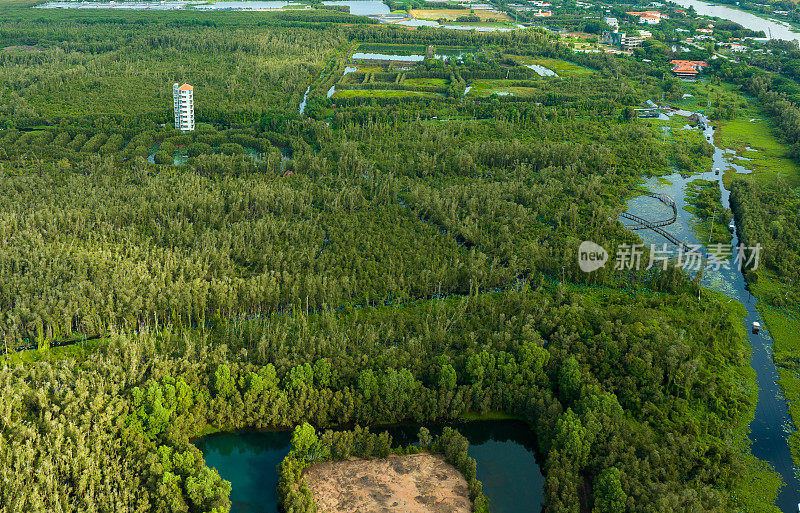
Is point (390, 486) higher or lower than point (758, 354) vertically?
lower

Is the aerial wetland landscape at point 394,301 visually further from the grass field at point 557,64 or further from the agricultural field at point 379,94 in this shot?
the grass field at point 557,64

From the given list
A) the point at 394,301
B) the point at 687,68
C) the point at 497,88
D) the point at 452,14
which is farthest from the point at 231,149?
the point at 452,14

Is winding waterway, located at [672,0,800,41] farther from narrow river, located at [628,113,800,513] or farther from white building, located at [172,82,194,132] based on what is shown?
white building, located at [172,82,194,132]

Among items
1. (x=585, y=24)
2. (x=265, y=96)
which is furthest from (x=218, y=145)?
(x=585, y=24)

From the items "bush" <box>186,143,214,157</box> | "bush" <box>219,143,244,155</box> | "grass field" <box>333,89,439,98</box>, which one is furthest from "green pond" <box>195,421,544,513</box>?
"grass field" <box>333,89,439,98</box>

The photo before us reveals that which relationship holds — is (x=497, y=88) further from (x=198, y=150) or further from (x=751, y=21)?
(x=751, y=21)
